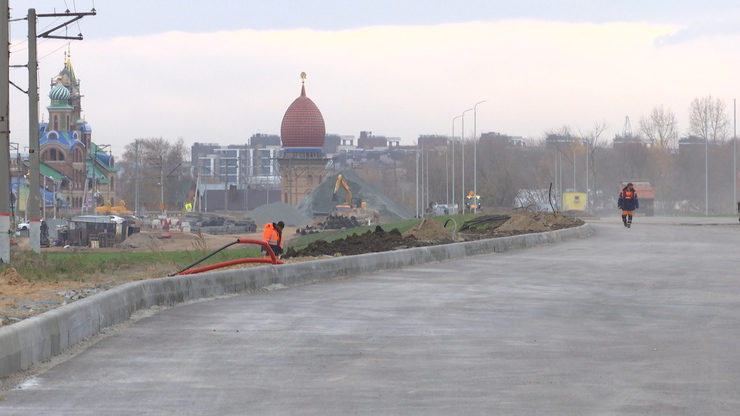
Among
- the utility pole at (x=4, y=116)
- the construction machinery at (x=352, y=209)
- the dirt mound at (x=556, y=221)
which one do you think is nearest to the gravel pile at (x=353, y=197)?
the construction machinery at (x=352, y=209)

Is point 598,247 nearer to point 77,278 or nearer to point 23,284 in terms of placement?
point 77,278

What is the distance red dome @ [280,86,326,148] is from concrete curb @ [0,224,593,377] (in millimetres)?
126396

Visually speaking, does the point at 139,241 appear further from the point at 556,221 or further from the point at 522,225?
the point at 522,225

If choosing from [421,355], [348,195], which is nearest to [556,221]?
[421,355]

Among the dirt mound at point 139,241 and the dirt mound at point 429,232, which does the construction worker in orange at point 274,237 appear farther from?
the dirt mound at point 139,241

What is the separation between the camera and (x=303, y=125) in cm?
15862

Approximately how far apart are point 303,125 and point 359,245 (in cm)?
13134

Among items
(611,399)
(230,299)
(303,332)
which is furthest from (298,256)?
(611,399)

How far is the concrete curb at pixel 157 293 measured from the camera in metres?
10.4

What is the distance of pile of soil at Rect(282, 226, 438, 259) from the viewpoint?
26322 mm

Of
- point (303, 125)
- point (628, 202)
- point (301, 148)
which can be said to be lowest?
point (628, 202)

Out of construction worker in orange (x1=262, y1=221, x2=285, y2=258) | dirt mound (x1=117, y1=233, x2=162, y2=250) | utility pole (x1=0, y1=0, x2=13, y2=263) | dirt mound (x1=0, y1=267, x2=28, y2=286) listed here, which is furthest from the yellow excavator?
dirt mound (x1=0, y1=267, x2=28, y2=286)

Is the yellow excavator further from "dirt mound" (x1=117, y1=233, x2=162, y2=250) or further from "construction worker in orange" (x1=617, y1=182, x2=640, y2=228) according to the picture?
"construction worker in orange" (x1=617, y1=182, x2=640, y2=228)

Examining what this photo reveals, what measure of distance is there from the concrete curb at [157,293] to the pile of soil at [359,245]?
5.17 feet
